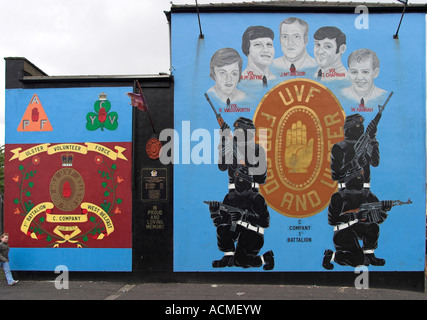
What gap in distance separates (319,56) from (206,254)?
617 cm

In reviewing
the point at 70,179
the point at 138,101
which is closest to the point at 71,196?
the point at 70,179

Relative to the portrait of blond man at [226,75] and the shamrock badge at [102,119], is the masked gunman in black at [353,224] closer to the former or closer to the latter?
the portrait of blond man at [226,75]

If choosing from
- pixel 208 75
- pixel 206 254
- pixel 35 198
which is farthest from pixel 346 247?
pixel 35 198

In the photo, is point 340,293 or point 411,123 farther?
point 411,123

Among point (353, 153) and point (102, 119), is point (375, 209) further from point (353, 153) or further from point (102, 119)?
point (102, 119)

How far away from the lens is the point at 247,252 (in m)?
9.33

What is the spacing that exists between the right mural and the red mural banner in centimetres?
146

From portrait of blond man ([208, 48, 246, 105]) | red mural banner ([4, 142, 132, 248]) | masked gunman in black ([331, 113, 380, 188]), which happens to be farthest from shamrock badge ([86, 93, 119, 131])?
masked gunman in black ([331, 113, 380, 188])

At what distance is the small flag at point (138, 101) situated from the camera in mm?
8750

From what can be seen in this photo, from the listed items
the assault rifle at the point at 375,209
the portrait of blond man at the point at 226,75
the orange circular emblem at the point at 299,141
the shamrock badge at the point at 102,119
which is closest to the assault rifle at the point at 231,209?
the orange circular emblem at the point at 299,141

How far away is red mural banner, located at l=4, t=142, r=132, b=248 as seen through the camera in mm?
9555

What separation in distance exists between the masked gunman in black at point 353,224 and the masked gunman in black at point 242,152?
210cm

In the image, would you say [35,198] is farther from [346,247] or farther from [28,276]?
[346,247]
